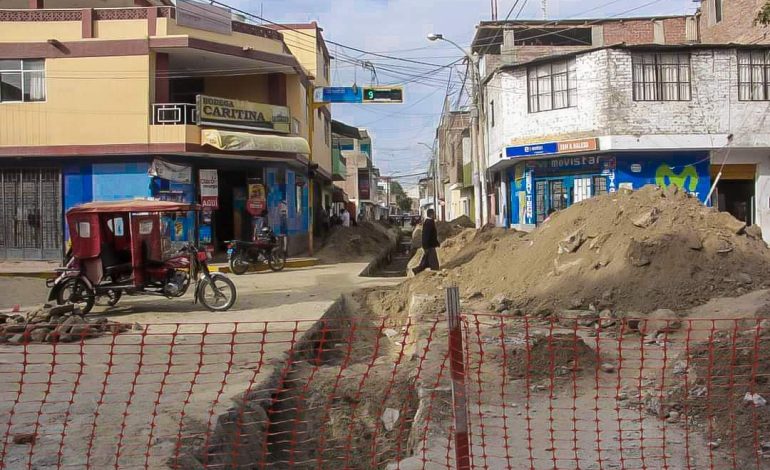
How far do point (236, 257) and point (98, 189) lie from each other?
4.77 metres

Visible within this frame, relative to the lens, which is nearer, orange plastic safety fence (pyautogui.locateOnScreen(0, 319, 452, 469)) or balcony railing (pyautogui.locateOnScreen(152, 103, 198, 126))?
orange plastic safety fence (pyautogui.locateOnScreen(0, 319, 452, 469))

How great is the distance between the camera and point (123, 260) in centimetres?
1113

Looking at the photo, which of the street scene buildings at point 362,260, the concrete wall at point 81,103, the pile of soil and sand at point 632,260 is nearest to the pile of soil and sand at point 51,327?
the street scene buildings at point 362,260

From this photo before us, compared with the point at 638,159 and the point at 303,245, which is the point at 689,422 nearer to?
the point at 638,159

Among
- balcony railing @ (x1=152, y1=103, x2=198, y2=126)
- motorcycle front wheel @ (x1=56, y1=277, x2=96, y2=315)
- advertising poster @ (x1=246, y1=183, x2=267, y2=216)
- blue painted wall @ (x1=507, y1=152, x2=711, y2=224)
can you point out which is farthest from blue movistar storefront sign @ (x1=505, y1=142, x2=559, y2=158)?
motorcycle front wheel @ (x1=56, y1=277, x2=96, y2=315)

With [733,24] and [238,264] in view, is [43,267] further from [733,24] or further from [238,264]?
[733,24]

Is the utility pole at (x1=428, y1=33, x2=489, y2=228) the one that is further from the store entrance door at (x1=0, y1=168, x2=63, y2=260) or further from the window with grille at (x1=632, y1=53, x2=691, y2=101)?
the store entrance door at (x1=0, y1=168, x2=63, y2=260)

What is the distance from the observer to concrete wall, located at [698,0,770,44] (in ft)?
80.3

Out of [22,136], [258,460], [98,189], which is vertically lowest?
[258,460]

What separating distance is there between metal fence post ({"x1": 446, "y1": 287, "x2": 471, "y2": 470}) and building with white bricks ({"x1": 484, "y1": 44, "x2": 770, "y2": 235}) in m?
19.3

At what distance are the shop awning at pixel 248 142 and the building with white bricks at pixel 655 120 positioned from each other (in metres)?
8.22

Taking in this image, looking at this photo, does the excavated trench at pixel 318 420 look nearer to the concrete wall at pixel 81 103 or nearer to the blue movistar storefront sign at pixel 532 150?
the concrete wall at pixel 81 103

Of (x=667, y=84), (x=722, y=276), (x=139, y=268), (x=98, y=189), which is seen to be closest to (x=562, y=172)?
(x=667, y=84)

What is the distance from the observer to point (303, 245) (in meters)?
24.8
